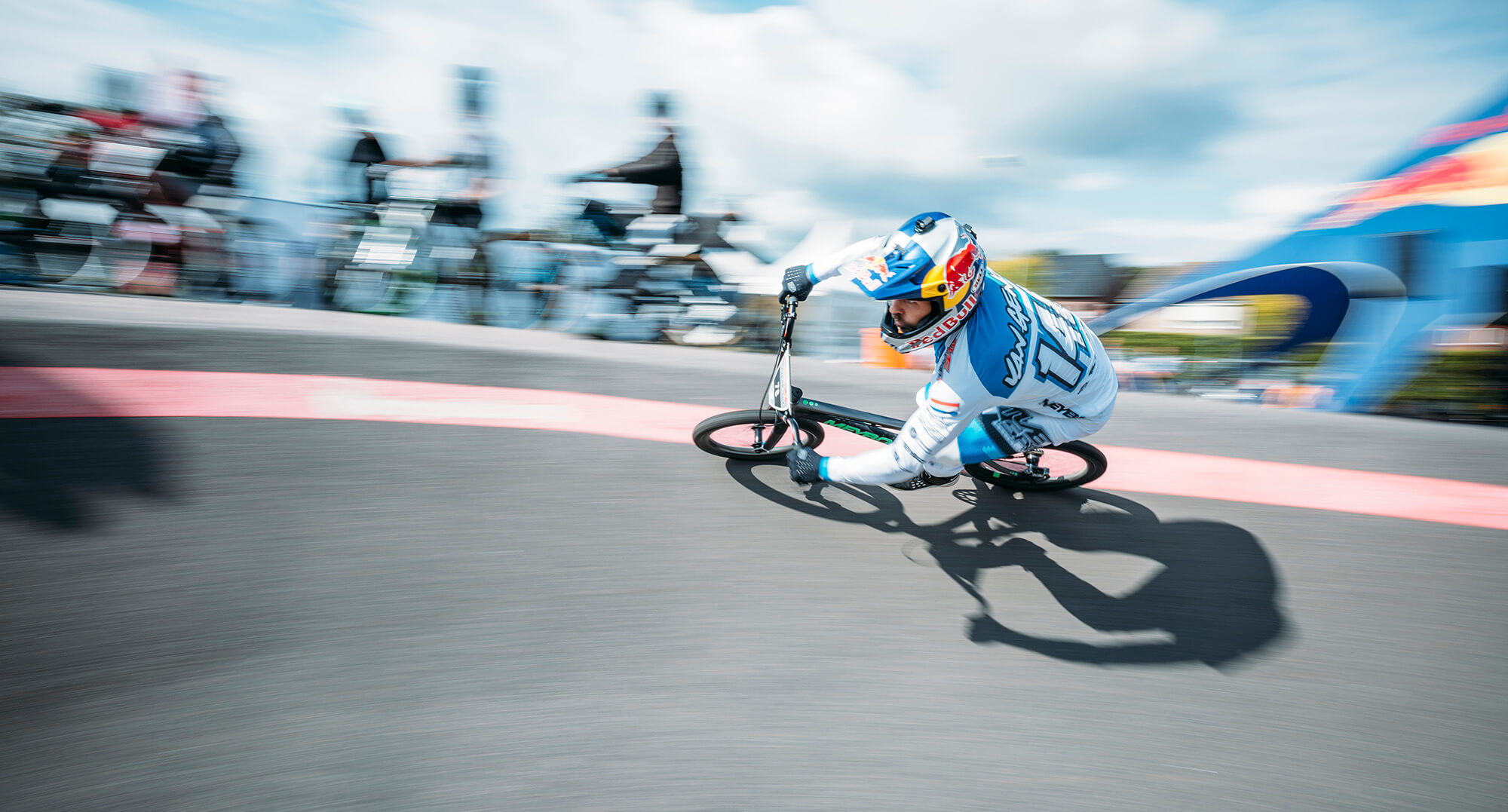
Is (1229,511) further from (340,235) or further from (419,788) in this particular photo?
(340,235)

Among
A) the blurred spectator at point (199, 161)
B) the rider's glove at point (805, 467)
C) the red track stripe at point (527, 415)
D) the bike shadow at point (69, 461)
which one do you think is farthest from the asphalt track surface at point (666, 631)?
the blurred spectator at point (199, 161)

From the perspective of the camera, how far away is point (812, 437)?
3666 millimetres

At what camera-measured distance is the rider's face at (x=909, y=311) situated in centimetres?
235

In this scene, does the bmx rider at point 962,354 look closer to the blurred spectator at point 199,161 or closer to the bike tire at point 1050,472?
the bike tire at point 1050,472

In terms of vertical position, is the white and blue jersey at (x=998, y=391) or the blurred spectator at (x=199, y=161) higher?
the blurred spectator at (x=199, y=161)

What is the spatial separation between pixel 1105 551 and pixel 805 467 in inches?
65.5

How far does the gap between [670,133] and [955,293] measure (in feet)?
17.1

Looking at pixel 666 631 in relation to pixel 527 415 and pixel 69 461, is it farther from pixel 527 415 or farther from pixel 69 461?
pixel 69 461

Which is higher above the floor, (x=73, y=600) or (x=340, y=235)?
(x=340, y=235)

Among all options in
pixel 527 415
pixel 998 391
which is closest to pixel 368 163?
pixel 527 415

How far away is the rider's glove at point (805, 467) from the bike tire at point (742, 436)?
20.3 inches

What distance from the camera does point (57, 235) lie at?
6105mm

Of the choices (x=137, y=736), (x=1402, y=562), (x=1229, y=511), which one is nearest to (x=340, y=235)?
(x=137, y=736)

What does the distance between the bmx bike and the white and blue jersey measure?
0.28m
